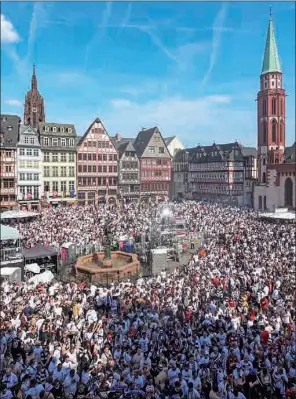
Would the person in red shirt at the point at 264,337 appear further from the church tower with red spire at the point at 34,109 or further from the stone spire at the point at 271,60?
the stone spire at the point at 271,60

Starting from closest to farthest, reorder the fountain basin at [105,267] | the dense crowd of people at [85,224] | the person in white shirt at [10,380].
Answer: the person in white shirt at [10,380], the fountain basin at [105,267], the dense crowd of people at [85,224]

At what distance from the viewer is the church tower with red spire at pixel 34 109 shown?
4147 cm

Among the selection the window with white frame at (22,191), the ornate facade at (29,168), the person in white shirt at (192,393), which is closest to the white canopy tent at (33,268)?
the person in white shirt at (192,393)

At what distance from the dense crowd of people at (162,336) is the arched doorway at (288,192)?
33130 mm

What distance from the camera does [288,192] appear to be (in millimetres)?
55750

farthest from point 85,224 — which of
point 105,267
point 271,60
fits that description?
point 271,60

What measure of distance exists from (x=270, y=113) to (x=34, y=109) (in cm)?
3253

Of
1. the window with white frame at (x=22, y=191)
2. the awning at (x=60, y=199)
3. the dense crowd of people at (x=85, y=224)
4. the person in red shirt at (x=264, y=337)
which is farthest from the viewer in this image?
the awning at (x=60, y=199)

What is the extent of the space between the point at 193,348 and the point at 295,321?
5034 millimetres

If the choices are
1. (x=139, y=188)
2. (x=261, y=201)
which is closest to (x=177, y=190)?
(x=139, y=188)

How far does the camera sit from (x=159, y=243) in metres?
28.7

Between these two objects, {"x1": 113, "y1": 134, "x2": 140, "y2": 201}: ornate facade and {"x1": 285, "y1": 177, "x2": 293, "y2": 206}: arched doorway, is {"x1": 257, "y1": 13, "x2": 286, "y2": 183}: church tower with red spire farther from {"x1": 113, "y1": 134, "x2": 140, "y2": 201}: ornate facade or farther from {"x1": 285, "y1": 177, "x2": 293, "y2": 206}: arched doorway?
{"x1": 113, "y1": 134, "x2": 140, "y2": 201}: ornate facade

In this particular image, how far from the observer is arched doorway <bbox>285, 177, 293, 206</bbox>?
2174 inches

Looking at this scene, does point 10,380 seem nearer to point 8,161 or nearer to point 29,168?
point 8,161
